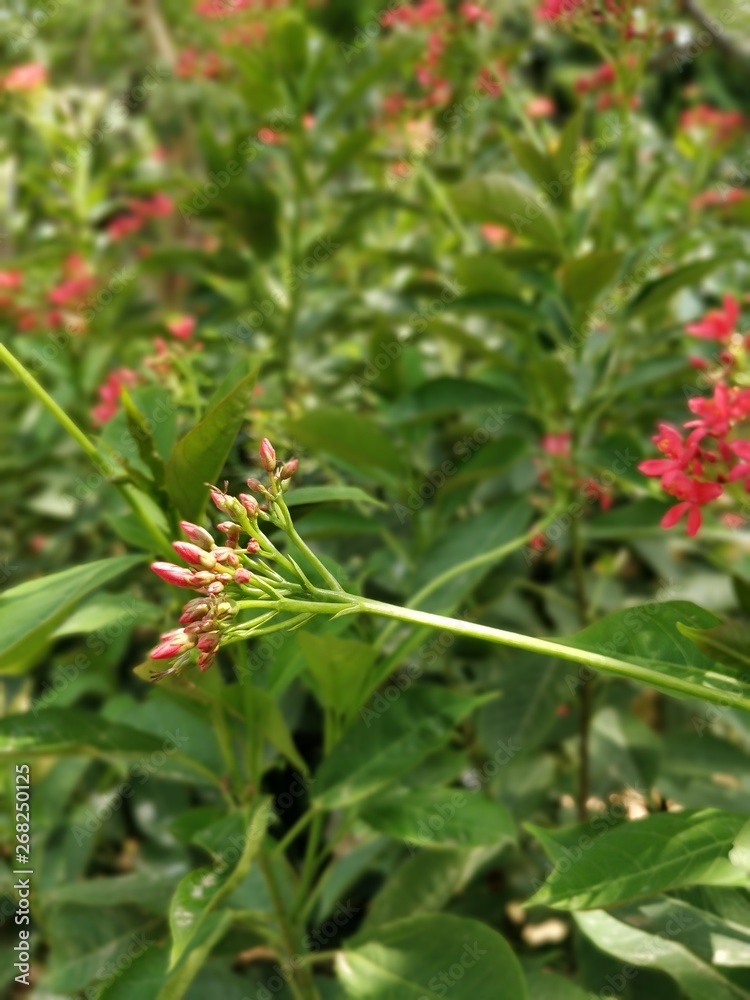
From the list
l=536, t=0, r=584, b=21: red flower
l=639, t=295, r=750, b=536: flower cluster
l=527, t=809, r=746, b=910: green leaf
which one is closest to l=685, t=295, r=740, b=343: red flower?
l=639, t=295, r=750, b=536: flower cluster

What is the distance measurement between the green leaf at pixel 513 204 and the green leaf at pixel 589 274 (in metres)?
0.09

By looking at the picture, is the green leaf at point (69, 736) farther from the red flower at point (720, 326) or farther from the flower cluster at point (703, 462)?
the red flower at point (720, 326)

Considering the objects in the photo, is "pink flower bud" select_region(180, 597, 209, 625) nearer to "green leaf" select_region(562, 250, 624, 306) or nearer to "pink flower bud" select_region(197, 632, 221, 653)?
"pink flower bud" select_region(197, 632, 221, 653)

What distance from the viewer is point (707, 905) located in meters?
1.01

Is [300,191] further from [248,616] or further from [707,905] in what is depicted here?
[707,905]

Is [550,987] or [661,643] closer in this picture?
[661,643]

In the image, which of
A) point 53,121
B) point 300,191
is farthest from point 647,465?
point 53,121

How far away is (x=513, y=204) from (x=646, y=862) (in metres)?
1.06

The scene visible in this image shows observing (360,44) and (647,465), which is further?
(360,44)

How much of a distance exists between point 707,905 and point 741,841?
0.28 meters

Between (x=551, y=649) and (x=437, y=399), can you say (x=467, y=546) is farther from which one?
(x=551, y=649)

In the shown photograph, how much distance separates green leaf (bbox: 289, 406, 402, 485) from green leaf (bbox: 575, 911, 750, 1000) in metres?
0.69

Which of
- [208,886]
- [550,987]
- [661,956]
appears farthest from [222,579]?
[550,987]

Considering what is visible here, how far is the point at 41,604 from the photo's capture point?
983 mm
